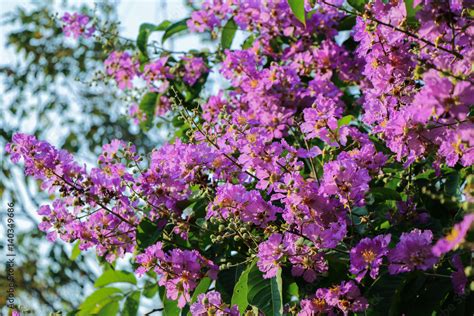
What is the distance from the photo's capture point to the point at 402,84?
160cm

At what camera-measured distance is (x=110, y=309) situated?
7.23 ft

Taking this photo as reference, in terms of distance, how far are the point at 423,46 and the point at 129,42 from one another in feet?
5.23

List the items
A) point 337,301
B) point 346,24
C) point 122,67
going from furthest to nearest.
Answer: point 122,67
point 346,24
point 337,301

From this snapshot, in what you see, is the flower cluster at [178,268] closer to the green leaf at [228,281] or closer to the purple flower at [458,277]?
the green leaf at [228,281]

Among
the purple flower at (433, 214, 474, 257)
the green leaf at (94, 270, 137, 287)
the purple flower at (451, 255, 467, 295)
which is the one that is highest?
the green leaf at (94, 270, 137, 287)

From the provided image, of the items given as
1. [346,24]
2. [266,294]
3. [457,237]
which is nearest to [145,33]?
[346,24]

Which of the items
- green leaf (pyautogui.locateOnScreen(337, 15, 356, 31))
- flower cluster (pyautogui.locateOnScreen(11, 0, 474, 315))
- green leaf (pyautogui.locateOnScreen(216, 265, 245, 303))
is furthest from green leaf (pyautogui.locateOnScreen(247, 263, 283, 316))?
green leaf (pyautogui.locateOnScreen(337, 15, 356, 31))

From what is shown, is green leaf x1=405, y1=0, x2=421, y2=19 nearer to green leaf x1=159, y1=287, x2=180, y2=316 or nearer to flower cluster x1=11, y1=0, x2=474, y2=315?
flower cluster x1=11, y1=0, x2=474, y2=315

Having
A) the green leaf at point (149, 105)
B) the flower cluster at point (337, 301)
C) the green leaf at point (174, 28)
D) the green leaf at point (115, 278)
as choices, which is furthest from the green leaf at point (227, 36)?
the flower cluster at point (337, 301)

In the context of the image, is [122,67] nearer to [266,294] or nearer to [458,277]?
[266,294]

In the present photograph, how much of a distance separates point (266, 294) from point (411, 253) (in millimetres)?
341

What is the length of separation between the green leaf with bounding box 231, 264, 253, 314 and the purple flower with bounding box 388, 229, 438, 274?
33cm

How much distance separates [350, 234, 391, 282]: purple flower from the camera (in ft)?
4.94

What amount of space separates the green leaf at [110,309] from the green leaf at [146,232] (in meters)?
0.46
